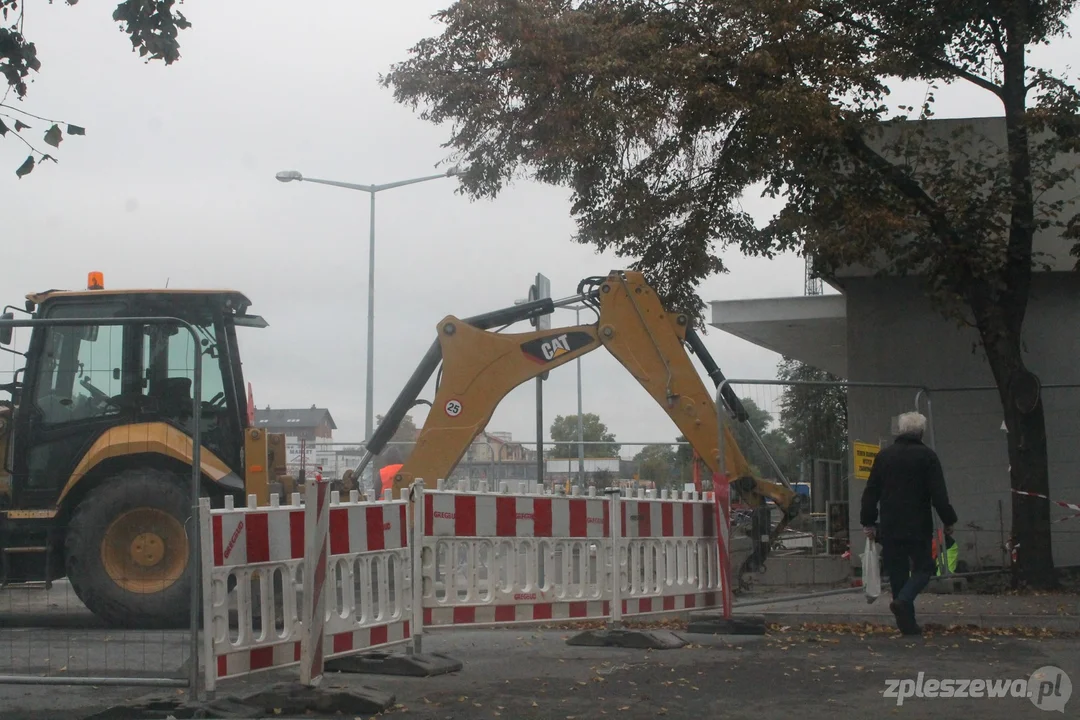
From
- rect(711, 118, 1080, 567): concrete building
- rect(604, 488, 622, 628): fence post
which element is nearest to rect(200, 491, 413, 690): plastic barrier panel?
rect(604, 488, 622, 628): fence post

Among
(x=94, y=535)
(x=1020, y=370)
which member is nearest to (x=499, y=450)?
(x=1020, y=370)

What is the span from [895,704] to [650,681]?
1560mm

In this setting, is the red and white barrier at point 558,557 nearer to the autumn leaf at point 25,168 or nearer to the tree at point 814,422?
the tree at point 814,422

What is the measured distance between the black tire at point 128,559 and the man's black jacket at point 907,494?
17.7ft

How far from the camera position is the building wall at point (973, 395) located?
16.0 m

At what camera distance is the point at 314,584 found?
7.27 m

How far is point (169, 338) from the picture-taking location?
35.4 feet

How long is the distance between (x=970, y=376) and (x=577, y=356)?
6.46 meters

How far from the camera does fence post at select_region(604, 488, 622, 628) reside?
32.6ft

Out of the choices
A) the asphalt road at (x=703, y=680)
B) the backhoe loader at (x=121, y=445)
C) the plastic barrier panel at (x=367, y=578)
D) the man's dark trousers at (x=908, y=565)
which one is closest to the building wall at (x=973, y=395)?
the man's dark trousers at (x=908, y=565)

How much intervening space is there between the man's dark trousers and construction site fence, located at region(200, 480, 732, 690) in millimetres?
1418

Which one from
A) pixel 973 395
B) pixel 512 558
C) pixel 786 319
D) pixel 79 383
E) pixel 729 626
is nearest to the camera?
pixel 512 558

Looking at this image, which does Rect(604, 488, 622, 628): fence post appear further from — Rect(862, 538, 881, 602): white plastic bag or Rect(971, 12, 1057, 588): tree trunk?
Rect(971, 12, 1057, 588): tree trunk

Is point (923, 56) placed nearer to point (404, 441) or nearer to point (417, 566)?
point (404, 441)
